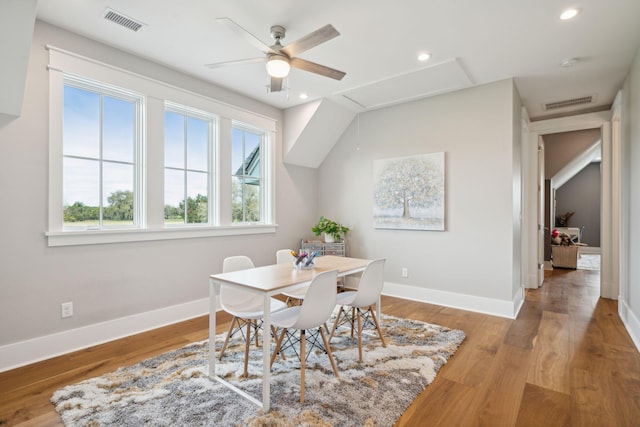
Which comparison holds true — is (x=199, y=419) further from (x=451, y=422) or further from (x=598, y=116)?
(x=598, y=116)

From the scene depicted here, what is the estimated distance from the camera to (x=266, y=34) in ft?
9.22

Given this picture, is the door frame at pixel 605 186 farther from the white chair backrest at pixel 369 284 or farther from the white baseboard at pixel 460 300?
the white chair backrest at pixel 369 284

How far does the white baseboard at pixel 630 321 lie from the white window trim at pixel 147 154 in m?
4.03

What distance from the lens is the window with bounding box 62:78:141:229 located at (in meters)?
2.89

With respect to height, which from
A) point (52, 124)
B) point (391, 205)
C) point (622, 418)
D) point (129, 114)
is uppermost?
point (129, 114)

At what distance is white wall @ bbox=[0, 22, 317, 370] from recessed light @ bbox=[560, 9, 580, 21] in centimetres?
352

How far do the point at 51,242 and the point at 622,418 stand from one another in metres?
4.19

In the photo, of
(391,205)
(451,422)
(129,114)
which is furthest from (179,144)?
(451,422)

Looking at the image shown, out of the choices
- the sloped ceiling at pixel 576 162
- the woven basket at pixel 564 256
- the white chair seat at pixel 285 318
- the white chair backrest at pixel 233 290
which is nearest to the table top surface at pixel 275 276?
the white chair backrest at pixel 233 290

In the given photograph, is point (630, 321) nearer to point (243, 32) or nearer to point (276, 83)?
point (276, 83)

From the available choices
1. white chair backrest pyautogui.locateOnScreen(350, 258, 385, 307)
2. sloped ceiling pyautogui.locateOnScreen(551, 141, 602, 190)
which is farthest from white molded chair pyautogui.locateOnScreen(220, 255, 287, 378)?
sloped ceiling pyautogui.locateOnScreen(551, 141, 602, 190)

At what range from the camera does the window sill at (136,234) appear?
108 inches

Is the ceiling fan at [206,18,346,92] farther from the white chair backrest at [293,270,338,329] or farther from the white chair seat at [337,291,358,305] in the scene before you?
the white chair seat at [337,291,358,305]

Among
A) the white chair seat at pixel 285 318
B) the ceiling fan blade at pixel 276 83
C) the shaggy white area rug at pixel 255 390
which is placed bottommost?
the shaggy white area rug at pixel 255 390
